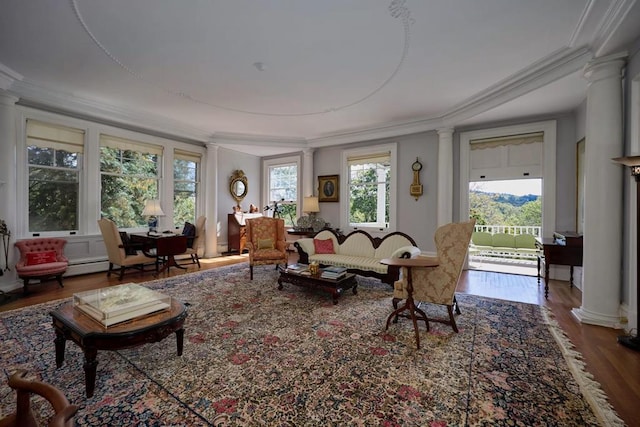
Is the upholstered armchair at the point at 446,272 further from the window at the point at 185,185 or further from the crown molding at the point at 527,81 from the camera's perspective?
the window at the point at 185,185

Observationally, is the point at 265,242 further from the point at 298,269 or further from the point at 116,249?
the point at 116,249

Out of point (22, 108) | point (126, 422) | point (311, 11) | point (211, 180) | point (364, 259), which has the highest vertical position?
point (311, 11)

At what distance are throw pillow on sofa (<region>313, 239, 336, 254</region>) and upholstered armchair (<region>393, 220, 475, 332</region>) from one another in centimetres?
208

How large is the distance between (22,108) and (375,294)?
5.86m

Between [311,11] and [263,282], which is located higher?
[311,11]

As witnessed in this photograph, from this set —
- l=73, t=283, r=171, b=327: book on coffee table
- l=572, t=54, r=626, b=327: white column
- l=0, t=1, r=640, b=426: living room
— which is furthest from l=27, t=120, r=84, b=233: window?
l=572, t=54, r=626, b=327: white column

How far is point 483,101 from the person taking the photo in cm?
449

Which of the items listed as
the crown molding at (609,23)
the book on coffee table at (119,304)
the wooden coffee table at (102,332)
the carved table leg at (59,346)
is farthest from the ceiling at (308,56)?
the carved table leg at (59,346)

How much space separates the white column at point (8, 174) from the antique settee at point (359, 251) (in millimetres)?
4181

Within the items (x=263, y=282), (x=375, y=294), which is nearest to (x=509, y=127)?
(x=375, y=294)

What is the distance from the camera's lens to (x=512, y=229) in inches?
263

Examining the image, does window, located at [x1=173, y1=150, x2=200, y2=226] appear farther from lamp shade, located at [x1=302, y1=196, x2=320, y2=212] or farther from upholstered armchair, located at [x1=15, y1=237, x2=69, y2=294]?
lamp shade, located at [x1=302, y1=196, x2=320, y2=212]

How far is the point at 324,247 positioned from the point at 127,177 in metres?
4.11

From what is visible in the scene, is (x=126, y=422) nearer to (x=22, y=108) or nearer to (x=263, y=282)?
(x=263, y=282)
